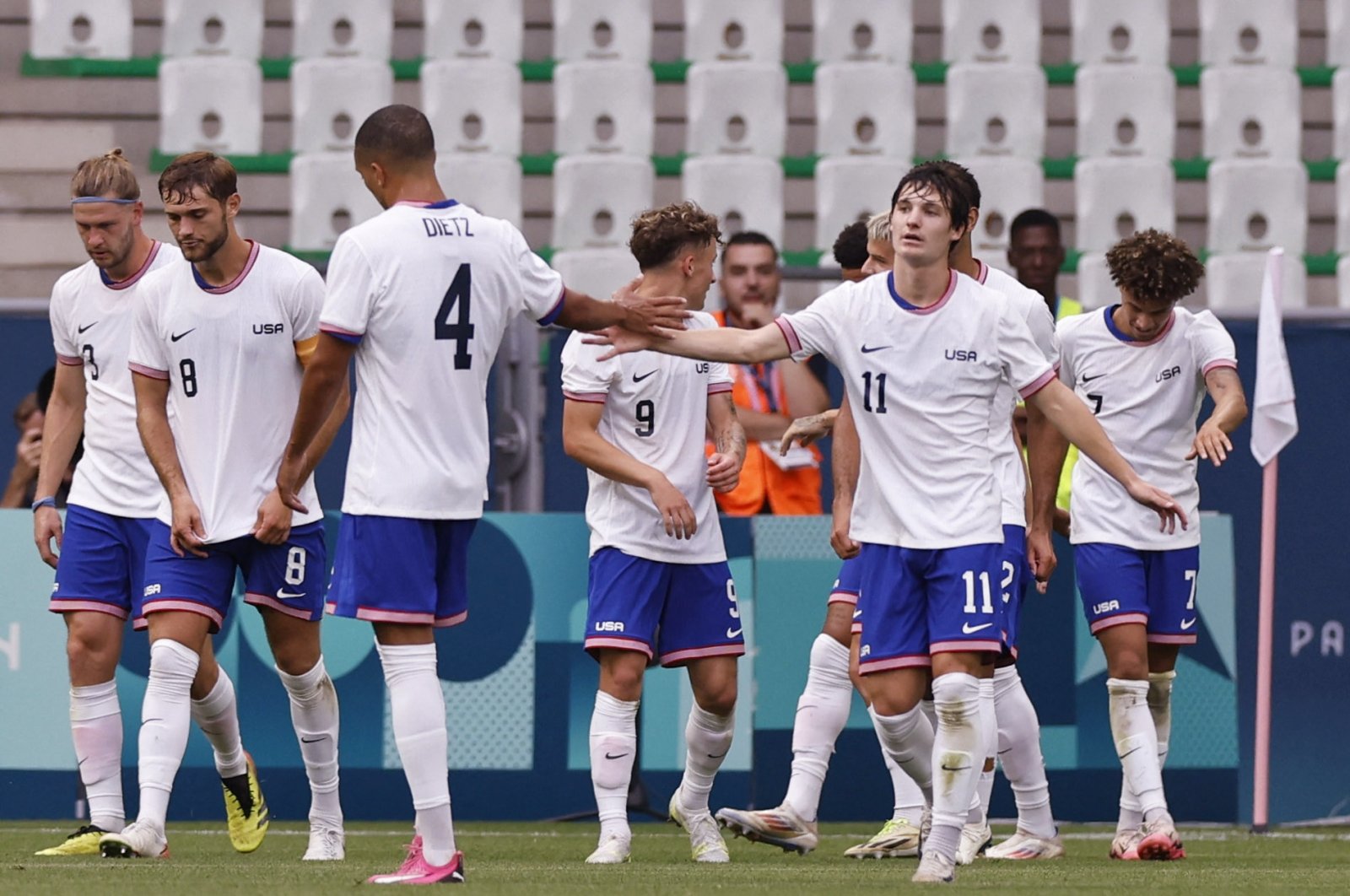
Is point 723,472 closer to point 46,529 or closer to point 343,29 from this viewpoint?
point 46,529

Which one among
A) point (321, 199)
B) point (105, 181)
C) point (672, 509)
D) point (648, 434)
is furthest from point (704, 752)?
point (321, 199)

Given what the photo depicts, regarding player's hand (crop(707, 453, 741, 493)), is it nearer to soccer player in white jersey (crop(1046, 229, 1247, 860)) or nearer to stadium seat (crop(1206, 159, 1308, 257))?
soccer player in white jersey (crop(1046, 229, 1247, 860))

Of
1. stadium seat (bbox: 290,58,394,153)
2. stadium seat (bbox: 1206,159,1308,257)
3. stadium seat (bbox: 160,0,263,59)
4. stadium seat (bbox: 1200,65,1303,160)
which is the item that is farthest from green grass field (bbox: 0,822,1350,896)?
stadium seat (bbox: 160,0,263,59)

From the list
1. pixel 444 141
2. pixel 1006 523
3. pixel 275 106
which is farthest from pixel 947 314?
pixel 275 106

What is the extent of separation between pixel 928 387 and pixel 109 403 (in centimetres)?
272

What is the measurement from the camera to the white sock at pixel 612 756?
249 inches

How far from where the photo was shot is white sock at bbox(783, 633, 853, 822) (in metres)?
6.74

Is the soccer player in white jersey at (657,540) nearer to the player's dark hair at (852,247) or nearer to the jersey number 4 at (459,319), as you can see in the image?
the player's dark hair at (852,247)

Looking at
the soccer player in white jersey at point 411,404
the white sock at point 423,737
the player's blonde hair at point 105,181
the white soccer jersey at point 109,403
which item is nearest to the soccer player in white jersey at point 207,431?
the white soccer jersey at point 109,403

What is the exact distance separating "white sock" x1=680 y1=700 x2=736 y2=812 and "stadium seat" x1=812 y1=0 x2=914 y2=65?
7766mm

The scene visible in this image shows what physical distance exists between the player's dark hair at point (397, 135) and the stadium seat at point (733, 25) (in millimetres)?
8465

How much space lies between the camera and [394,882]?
4883 mm

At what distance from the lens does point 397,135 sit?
5031mm

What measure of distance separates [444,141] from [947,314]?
7.95 metres
